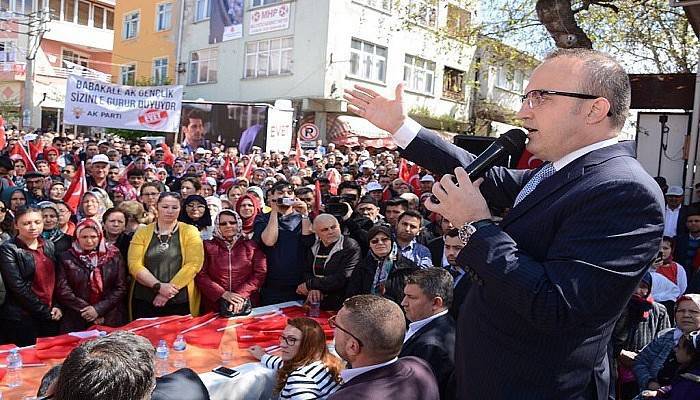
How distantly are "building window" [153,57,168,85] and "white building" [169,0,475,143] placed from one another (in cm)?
137

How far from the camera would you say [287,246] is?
5.75 meters

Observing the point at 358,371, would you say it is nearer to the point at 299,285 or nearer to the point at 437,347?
the point at 437,347

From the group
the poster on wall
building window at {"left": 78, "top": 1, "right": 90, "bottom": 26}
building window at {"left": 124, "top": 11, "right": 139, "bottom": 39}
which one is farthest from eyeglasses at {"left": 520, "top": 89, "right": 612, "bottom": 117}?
building window at {"left": 78, "top": 1, "right": 90, "bottom": 26}

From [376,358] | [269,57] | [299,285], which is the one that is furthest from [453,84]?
[376,358]

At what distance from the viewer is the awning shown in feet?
71.9

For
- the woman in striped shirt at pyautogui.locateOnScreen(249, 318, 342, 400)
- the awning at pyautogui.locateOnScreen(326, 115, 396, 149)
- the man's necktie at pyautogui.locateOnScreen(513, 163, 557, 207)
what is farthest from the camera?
the awning at pyautogui.locateOnScreen(326, 115, 396, 149)

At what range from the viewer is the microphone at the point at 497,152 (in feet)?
6.23

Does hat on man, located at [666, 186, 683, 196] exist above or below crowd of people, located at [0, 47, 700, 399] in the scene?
above

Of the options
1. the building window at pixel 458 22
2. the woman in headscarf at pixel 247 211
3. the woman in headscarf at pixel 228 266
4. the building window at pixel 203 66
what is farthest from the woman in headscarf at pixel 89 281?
the building window at pixel 203 66

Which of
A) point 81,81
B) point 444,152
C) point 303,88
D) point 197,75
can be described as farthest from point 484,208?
point 197,75

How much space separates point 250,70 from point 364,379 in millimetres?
22469

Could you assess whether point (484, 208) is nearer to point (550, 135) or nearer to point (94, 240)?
point (550, 135)

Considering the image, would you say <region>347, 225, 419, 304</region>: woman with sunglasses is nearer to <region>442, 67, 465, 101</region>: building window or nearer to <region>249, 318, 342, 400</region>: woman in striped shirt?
<region>249, 318, 342, 400</region>: woman in striped shirt

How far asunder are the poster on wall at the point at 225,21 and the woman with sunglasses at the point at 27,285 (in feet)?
67.4
